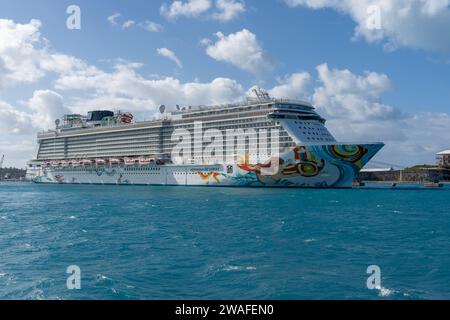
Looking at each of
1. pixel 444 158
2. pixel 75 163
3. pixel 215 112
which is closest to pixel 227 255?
pixel 215 112

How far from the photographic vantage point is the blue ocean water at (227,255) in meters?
13.6

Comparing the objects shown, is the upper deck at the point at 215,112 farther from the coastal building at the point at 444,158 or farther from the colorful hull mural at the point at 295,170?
the coastal building at the point at 444,158

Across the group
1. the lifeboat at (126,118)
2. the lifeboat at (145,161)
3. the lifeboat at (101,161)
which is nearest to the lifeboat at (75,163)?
the lifeboat at (101,161)

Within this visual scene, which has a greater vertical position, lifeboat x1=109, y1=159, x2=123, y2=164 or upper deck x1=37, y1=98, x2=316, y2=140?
upper deck x1=37, y1=98, x2=316, y2=140

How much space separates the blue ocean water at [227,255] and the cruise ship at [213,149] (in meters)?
23.3

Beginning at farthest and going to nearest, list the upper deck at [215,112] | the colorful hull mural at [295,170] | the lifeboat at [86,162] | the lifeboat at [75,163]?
the lifeboat at [75,163] → the lifeboat at [86,162] → the upper deck at [215,112] → the colorful hull mural at [295,170]

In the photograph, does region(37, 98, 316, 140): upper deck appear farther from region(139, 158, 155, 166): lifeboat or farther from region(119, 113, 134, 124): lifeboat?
region(139, 158, 155, 166): lifeboat

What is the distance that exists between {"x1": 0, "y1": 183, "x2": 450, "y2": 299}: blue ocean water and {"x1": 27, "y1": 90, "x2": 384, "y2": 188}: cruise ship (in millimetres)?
23277

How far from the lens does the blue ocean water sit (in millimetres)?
13641

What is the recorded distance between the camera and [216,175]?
6500 cm
